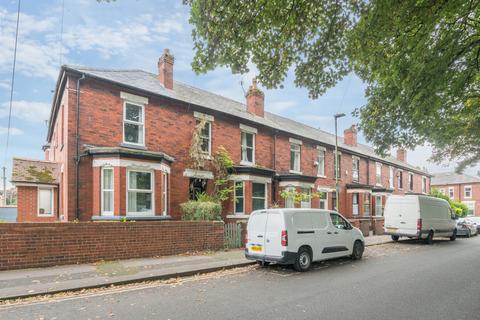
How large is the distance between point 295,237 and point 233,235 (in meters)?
4.73

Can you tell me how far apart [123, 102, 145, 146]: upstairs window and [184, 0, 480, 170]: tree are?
7.42m

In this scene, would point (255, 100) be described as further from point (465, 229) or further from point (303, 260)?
point (465, 229)

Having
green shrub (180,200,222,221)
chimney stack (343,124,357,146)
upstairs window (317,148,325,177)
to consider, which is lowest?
green shrub (180,200,222,221)

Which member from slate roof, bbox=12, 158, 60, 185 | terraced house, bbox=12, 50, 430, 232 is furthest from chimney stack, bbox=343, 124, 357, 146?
slate roof, bbox=12, 158, 60, 185

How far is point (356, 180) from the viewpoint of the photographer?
2797 centimetres

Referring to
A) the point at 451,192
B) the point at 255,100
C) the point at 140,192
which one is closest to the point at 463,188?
the point at 451,192

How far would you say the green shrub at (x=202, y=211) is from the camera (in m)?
13.5

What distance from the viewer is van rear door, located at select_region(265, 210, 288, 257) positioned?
30.3ft

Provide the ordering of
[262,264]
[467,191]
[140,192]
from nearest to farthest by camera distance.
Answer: [262,264]
[140,192]
[467,191]

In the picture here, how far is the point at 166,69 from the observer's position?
17000 mm

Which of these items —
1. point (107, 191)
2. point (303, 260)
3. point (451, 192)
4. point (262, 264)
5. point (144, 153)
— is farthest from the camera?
point (451, 192)

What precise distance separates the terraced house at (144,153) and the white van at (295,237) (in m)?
5.27

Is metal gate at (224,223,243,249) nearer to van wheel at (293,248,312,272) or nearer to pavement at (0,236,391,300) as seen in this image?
pavement at (0,236,391,300)

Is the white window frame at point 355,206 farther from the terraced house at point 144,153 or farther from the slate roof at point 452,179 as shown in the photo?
the slate roof at point 452,179
